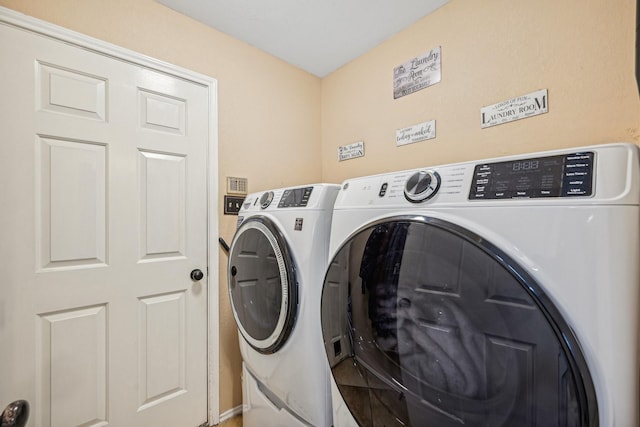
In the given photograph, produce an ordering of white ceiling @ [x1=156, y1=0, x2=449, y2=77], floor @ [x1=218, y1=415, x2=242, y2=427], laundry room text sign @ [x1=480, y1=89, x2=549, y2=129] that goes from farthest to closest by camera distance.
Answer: floor @ [x1=218, y1=415, x2=242, y2=427]
white ceiling @ [x1=156, y1=0, x2=449, y2=77]
laundry room text sign @ [x1=480, y1=89, x2=549, y2=129]

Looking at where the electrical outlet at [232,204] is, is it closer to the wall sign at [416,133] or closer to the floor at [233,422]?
the wall sign at [416,133]

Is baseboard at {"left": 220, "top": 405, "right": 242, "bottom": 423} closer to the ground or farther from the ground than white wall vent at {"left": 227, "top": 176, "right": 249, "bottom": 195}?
closer to the ground

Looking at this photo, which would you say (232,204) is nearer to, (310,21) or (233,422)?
(310,21)

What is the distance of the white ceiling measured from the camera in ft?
4.69

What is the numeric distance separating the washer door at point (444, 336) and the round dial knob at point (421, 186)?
0.06m

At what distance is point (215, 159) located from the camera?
5.18 ft

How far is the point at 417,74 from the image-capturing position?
1556 mm

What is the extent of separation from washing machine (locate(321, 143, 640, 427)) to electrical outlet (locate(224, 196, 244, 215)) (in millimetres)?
978

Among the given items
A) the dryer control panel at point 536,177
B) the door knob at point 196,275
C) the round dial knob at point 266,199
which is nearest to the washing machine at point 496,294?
the dryer control panel at point 536,177

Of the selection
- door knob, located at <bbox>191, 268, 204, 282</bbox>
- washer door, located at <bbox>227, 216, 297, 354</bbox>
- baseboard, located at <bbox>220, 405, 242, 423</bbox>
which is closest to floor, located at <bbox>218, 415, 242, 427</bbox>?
baseboard, located at <bbox>220, 405, 242, 423</bbox>

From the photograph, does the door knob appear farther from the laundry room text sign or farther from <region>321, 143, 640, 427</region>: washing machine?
the laundry room text sign

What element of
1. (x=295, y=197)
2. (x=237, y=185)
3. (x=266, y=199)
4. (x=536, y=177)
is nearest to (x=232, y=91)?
(x=237, y=185)

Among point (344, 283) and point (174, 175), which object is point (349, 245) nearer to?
point (344, 283)

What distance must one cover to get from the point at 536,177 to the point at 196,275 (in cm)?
148
